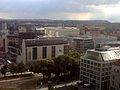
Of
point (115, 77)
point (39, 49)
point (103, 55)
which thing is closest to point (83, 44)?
point (39, 49)

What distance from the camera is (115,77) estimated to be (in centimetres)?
3447

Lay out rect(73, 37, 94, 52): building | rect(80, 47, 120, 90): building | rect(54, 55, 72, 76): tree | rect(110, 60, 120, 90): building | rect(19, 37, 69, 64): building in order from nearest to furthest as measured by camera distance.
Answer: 1. rect(110, 60, 120, 90): building
2. rect(80, 47, 120, 90): building
3. rect(54, 55, 72, 76): tree
4. rect(19, 37, 69, 64): building
5. rect(73, 37, 94, 52): building

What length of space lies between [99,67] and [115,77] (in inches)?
114

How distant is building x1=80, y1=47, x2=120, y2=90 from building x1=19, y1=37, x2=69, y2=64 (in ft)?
57.6

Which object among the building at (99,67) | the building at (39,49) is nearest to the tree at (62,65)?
the building at (99,67)

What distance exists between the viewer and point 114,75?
3469 cm

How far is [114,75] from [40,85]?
11.3 m

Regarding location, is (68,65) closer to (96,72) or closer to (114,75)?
(96,72)

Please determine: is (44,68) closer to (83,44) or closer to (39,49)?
(39,49)

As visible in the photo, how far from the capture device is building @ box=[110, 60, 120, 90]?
3409cm

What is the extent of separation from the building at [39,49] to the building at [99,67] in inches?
691

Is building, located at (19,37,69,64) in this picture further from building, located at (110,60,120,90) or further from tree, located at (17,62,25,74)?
building, located at (110,60,120,90)

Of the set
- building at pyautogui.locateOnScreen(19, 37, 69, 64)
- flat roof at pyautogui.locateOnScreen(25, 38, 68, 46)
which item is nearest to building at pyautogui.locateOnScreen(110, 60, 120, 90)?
building at pyautogui.locateOnScreen(19, 37, 69, 64)

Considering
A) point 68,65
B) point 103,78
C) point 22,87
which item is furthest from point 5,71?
point 103,78
